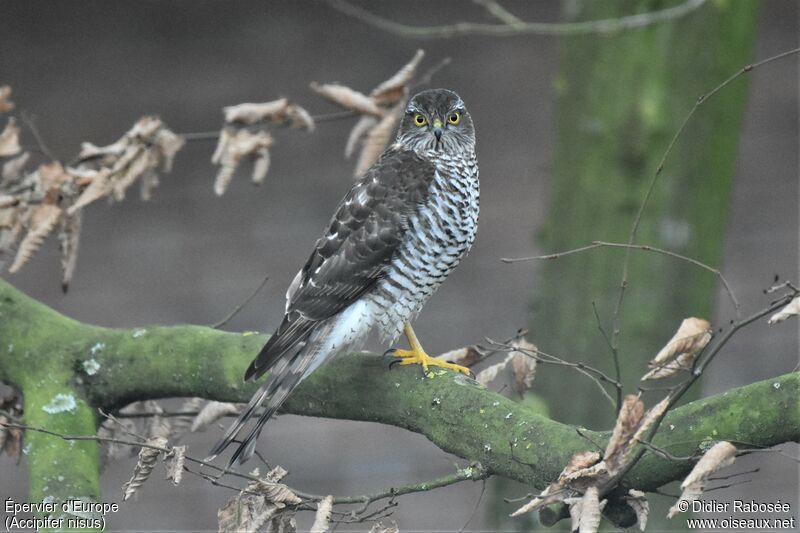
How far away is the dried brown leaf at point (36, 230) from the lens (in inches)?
118

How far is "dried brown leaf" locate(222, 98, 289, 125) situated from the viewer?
3.23 m

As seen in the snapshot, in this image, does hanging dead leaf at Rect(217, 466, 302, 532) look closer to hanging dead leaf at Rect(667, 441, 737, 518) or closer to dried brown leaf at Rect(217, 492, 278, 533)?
dried brown leaf at Rect(217, 492, 278, 533)

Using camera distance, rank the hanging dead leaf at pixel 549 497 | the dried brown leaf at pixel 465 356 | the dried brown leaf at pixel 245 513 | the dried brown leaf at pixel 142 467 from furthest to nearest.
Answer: the dried brown leaf at pixel 465 356 → the dried brown leaf at pixel 142 467 → the dried brown leaf at pixel 245 513 → the hanging dead leaf at pixel 549 497

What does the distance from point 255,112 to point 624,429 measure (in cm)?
172

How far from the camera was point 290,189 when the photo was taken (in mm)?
6070

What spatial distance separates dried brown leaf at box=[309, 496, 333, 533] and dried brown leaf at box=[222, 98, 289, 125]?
4.64 ft

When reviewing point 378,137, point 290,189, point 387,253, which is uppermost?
point 290,189

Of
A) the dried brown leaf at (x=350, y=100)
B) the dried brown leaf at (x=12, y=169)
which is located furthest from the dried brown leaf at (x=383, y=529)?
the dried brown leaf at (x=12, y=169)

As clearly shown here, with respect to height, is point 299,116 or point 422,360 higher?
point 299,116

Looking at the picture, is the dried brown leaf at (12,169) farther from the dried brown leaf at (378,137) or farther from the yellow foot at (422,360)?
the yellow foot at (422,360)

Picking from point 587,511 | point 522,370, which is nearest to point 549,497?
point 587,511

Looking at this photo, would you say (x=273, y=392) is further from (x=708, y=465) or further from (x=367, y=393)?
(x=708, y=465)

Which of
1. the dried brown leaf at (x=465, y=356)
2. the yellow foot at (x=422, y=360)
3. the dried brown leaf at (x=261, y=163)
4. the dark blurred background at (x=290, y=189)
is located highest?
the dark blurred background at (x=290, y=189)

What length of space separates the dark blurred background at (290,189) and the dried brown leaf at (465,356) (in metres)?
2.95
